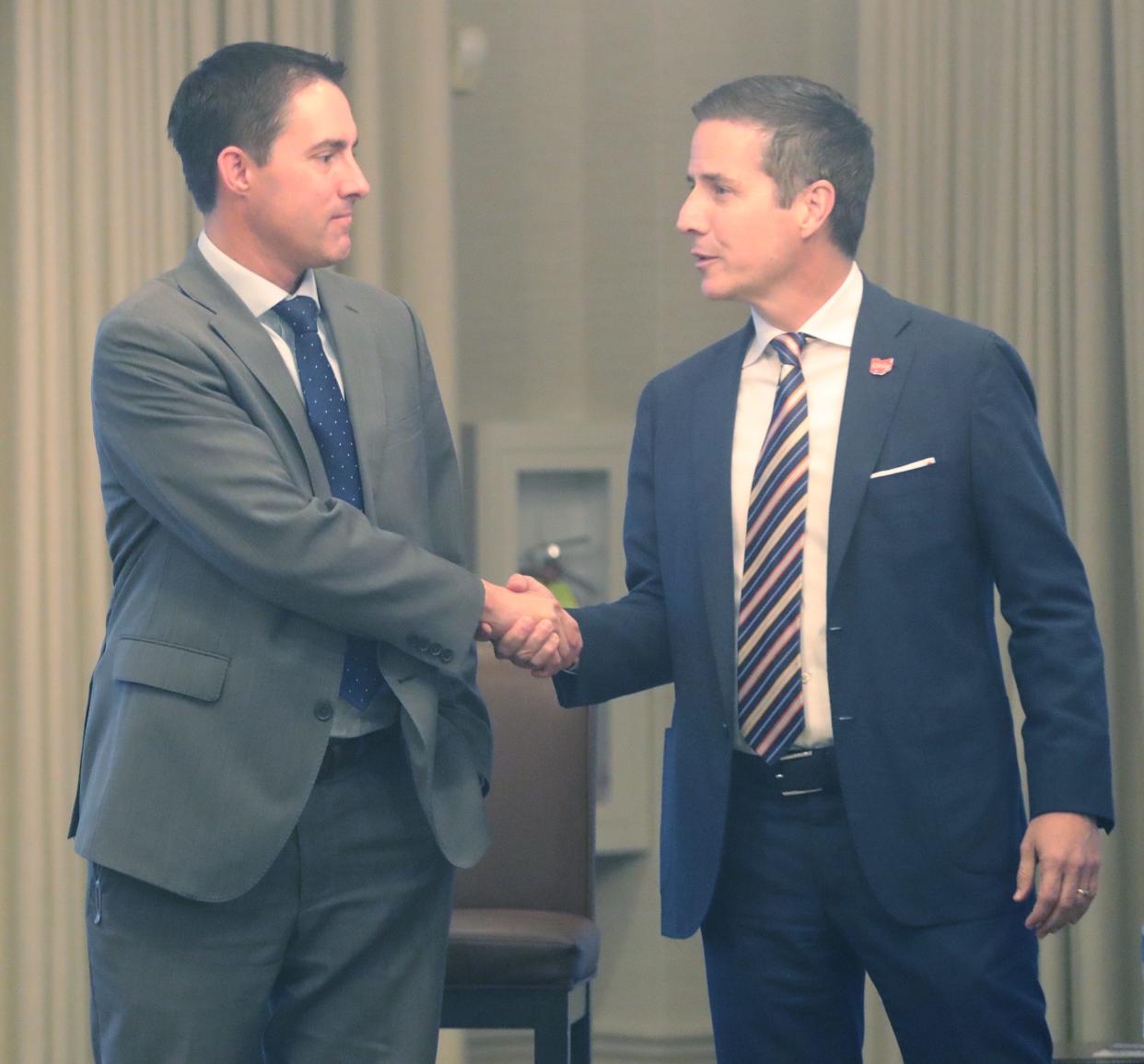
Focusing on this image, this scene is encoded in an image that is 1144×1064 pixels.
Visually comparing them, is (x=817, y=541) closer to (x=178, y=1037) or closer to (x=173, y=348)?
(x=173, y=348)

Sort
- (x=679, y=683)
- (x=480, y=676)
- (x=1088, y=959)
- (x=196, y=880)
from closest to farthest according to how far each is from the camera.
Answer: (x=196, y=880), (x=679, y=683), (x=480, y=676), (x=1088, y=959)

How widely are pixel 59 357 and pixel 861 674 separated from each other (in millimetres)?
2069

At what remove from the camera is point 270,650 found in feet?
6.70

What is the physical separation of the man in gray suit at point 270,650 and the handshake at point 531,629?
12cm

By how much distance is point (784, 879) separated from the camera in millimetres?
2148

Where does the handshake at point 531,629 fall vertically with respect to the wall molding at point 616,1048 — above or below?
above

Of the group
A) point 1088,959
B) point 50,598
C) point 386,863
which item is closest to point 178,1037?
point 386,863

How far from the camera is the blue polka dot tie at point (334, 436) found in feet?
6.96

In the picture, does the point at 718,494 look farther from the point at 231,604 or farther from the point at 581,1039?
the point at 581,1039

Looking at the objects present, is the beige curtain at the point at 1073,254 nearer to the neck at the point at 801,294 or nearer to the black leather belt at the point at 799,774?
the neck at the point at 801,294

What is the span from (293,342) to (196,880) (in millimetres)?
718

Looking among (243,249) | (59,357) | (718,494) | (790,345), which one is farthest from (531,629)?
(59,357)

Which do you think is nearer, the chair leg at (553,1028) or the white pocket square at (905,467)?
the white pocket square at (905,467)

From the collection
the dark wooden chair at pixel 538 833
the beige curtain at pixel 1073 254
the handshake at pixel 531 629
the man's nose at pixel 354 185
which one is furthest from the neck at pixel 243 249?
the beige curtain at pixel 1073 254
